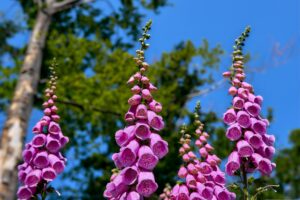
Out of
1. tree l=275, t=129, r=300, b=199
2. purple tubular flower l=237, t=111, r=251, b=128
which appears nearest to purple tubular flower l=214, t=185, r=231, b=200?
purple tubular flower l=237, t=111, r=251, b=128

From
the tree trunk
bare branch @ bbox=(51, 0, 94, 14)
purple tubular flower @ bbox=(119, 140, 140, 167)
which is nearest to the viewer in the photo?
purple tubular flower @ bbox=(119, 140, 140, 167)

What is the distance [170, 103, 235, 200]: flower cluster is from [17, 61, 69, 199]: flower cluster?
938mm

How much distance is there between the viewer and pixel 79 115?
13984mm

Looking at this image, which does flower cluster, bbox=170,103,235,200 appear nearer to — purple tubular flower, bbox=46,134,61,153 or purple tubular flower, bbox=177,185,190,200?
purple tubular flower, bbox=177,185,190,200

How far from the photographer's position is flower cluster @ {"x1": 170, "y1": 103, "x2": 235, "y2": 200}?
9.19ft

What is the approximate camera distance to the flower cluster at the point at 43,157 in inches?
132

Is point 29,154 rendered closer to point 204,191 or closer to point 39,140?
point 39,140

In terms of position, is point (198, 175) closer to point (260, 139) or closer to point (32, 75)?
point (260, 139)

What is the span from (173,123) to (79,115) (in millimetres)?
3839

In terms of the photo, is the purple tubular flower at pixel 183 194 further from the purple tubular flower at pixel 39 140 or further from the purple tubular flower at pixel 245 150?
A: the purple tubular flower at pixel 39 140

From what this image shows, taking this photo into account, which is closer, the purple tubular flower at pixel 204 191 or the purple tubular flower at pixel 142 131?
the purple tubular flower at pixel 142 131

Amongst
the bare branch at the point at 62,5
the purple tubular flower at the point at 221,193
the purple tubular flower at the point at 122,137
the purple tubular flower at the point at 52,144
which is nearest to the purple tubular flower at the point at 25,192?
the purple tubular flower at the point at 52,144

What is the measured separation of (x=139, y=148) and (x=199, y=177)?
0.49 meters

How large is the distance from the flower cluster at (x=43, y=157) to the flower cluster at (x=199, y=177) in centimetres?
94
